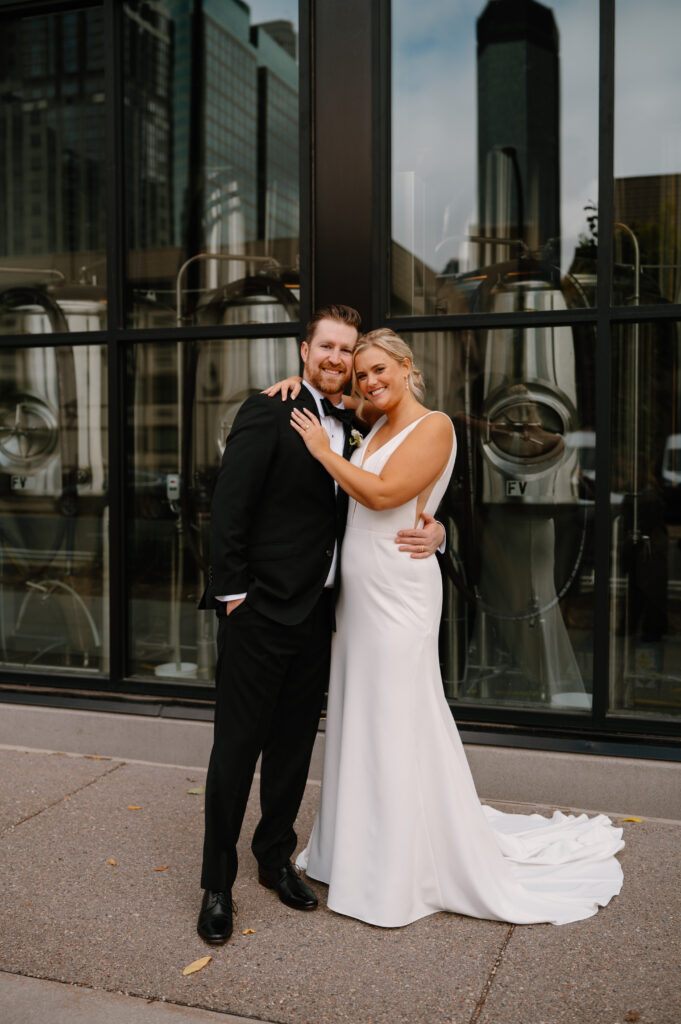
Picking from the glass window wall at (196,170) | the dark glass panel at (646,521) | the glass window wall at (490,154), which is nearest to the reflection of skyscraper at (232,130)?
the glass window wall at (196,170)

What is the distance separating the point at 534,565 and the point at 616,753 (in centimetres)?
99

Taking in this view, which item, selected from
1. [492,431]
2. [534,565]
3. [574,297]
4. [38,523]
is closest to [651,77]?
[574,297]

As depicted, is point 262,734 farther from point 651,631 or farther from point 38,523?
point 38,523

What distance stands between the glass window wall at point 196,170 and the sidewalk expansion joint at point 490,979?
3.35 metres

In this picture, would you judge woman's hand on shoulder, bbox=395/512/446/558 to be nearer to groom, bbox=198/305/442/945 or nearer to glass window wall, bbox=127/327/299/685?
groom, bbox=198/305/442/945

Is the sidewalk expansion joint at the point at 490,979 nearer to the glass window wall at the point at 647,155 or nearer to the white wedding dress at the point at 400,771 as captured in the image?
the white wedding dress at the point at 400,771

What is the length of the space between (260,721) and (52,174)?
3854mm

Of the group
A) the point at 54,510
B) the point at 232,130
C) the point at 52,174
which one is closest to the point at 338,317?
the point at 232,130

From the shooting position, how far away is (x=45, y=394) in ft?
19.0

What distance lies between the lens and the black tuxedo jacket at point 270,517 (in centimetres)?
329

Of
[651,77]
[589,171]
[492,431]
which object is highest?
[651,77]

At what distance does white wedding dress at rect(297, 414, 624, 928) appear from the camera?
3383 mm

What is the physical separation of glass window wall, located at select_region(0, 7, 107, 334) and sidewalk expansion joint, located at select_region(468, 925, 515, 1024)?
3.93 meters

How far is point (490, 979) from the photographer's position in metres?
3.01
